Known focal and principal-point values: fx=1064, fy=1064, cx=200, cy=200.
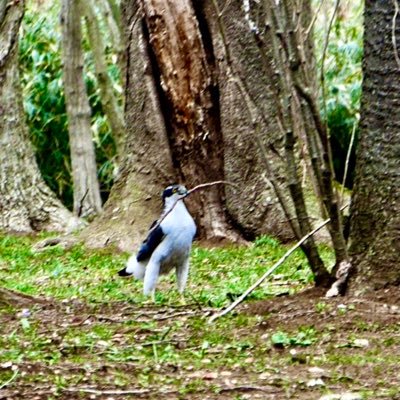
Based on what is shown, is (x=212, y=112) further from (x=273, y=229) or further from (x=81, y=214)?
(x=81, y=214)

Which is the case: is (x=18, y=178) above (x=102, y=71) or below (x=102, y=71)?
below

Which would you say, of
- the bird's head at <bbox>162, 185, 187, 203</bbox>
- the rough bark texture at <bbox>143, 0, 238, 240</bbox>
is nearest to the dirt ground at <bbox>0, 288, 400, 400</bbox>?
the bird's head at <bbox>162, 185, 187, 203</bbox>

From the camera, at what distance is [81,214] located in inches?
582

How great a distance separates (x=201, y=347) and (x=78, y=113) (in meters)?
8.79

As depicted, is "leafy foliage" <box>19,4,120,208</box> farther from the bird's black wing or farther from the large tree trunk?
the bird's black wing

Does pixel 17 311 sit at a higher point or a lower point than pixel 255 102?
lower

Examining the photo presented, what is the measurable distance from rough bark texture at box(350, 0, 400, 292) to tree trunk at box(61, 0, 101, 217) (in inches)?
310

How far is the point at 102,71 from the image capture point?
1438 cm

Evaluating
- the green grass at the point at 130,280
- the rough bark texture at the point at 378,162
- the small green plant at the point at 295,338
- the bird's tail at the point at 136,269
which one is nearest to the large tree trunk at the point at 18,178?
the green grass at the point at 130,280

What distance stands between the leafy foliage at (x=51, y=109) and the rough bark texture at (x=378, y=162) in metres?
11.2

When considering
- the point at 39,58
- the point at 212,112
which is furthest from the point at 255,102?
the point at 39,58

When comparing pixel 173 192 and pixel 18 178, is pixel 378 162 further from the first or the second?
pixel 18 178

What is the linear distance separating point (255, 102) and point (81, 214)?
185 inches

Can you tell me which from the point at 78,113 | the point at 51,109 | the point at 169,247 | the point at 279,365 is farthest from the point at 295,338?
the point at 51,109
